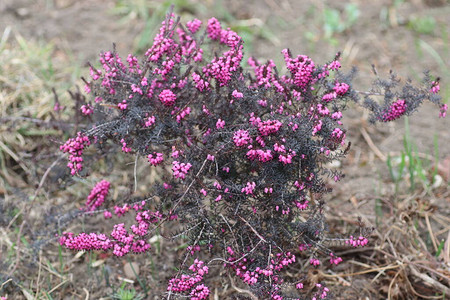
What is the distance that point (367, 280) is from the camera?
8.30 ft

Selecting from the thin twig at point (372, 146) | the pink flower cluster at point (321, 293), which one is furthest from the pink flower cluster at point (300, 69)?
the thin twig at point (372, 146)

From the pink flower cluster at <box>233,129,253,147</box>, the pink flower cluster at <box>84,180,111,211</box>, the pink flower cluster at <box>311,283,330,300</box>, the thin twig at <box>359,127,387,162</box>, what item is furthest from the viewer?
the thin twig at <box>359,127,387,162</box>

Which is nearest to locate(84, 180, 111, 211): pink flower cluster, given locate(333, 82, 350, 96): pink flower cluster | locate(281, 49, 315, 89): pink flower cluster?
locate(281, 49, 315, 89): pink flower cluster

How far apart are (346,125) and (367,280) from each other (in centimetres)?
130

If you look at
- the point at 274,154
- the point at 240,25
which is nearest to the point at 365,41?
the point at 240,25

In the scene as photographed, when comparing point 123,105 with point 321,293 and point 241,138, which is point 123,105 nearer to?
point 241,138

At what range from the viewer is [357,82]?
13.1ft

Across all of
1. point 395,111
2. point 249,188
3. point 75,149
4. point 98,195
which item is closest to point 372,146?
point 395,111

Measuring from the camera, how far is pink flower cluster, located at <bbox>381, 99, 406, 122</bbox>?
6.74 feet

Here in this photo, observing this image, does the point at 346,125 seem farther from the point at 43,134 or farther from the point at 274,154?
the point at 43,134

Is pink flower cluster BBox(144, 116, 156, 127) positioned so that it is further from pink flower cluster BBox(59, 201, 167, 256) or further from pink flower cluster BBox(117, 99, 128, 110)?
pink flower cluster BBox(59, 201, 167, 256)

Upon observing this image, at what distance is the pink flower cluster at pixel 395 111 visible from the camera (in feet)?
6.74

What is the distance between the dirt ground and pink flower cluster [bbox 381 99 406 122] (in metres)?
0.70

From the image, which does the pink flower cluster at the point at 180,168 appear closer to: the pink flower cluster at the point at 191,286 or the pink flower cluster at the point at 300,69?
the pink flower cluster at the point at 191,286
